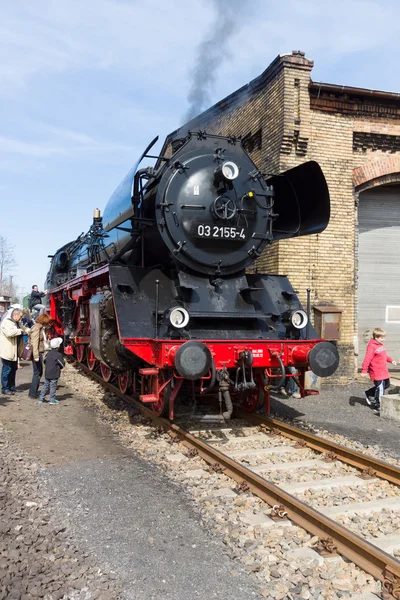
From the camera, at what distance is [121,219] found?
6.22 metres

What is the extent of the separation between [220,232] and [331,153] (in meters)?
4.76

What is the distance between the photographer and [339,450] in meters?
4.80

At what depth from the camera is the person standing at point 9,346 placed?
7.89 m

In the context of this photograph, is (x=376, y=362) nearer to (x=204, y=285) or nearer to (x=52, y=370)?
(x=204, y=285)

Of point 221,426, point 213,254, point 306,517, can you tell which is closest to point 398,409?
point 221,426

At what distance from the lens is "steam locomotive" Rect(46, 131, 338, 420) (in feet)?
17.2

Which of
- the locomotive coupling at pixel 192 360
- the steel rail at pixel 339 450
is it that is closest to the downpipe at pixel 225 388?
the locomotive coupling at pixel 192 360

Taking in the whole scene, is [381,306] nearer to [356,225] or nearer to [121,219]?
[356,225]

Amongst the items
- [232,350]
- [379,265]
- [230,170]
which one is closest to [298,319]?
[232,350]

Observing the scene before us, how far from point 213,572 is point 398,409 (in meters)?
4.85

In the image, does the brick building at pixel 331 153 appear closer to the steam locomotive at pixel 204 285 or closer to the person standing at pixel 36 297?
the steam locomotive at pixel 204 285

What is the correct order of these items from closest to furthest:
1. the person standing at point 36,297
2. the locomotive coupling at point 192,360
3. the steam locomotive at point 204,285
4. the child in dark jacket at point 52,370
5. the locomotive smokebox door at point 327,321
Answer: the locomotive coupling at point 192,360, the steam locomotive at point 204,285, the child in dark jacket at point 52,370, the locomotive smokebox door at point 327,321, the person standing at point 36,297

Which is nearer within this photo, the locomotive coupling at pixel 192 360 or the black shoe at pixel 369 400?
the locomotive coupling at pixel 192 360

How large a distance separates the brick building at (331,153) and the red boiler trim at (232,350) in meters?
3.57
